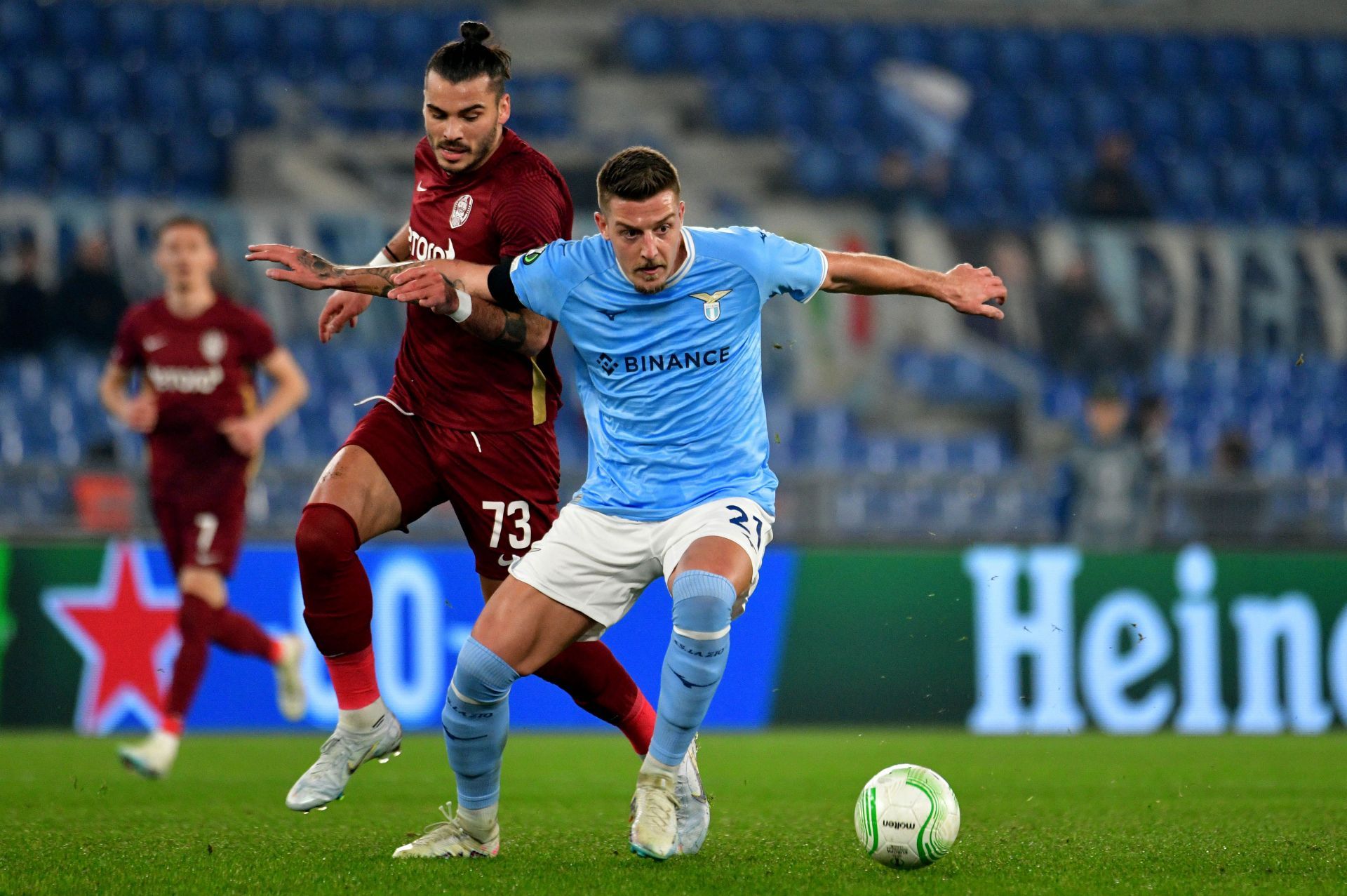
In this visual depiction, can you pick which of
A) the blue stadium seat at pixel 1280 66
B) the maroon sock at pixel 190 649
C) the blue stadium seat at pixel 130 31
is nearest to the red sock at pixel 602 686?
the maroon sock at pixel 190 649

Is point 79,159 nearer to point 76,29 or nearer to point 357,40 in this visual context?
point 76,29

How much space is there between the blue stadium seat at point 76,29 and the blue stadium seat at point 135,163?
67.2 inches

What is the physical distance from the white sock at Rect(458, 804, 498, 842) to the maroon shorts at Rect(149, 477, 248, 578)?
3.13 m

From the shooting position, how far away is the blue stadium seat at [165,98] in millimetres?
16641

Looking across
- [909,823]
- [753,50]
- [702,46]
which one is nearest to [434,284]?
[909,823]

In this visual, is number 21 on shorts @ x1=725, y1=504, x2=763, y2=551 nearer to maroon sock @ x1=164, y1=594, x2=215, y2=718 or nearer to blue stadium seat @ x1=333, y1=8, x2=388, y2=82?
maroon sock @ x1=164, y1=594, x2=215, y2=718

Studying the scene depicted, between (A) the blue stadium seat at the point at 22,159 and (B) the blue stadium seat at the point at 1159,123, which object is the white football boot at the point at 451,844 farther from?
(B) the blue stadium seat at the point at 1159,123

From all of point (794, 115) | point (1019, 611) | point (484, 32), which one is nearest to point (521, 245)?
point (484, 32)

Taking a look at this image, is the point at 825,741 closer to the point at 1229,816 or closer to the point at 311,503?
the point at 1229,816

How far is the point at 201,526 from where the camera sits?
24.6 ft

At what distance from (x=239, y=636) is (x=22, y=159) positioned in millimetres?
9942

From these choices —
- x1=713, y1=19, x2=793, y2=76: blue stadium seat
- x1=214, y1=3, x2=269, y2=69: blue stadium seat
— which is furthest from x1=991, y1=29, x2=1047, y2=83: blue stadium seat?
x1=214, y1=3, x2=269, y2=69: blue stadium seat

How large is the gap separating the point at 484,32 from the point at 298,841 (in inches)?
98.4

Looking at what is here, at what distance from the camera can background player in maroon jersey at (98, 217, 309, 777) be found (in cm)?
749
